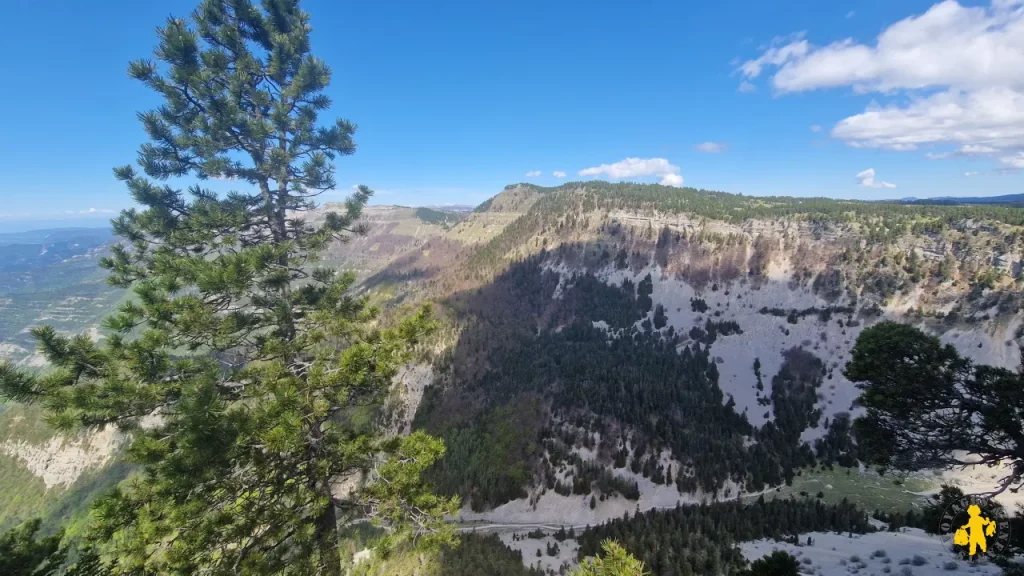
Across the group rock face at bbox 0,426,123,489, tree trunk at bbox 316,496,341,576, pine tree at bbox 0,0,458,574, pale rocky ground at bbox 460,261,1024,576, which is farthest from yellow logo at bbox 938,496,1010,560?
rock face at bbox 0,426,123,489

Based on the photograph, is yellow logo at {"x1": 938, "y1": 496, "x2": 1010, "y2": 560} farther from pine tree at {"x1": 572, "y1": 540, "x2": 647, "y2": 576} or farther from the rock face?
the rock face

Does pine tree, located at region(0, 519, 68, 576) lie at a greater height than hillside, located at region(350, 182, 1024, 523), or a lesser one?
greater

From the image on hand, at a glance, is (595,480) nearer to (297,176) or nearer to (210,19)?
(297,176)

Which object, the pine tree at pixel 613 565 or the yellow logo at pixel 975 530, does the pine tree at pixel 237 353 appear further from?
the yellow logo at pixel 975 530

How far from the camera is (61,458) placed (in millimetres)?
105000

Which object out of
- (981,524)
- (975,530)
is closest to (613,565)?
(975,530)

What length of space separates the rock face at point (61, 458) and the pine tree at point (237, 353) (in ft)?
458

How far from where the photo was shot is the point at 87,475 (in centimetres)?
10206

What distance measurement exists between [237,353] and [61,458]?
154137 mm

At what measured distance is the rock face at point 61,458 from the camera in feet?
339

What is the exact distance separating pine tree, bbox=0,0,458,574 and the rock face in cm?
13954

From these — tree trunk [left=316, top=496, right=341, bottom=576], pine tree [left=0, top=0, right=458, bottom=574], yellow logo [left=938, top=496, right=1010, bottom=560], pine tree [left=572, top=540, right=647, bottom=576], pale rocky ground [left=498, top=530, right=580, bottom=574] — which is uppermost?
pine tree [left=0, top=0, right=458, bottom=574]

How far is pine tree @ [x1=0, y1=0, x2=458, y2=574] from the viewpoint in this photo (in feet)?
23.8

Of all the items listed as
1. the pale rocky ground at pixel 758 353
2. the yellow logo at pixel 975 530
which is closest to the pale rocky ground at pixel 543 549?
the pale rocky ground at pixel 758 353
